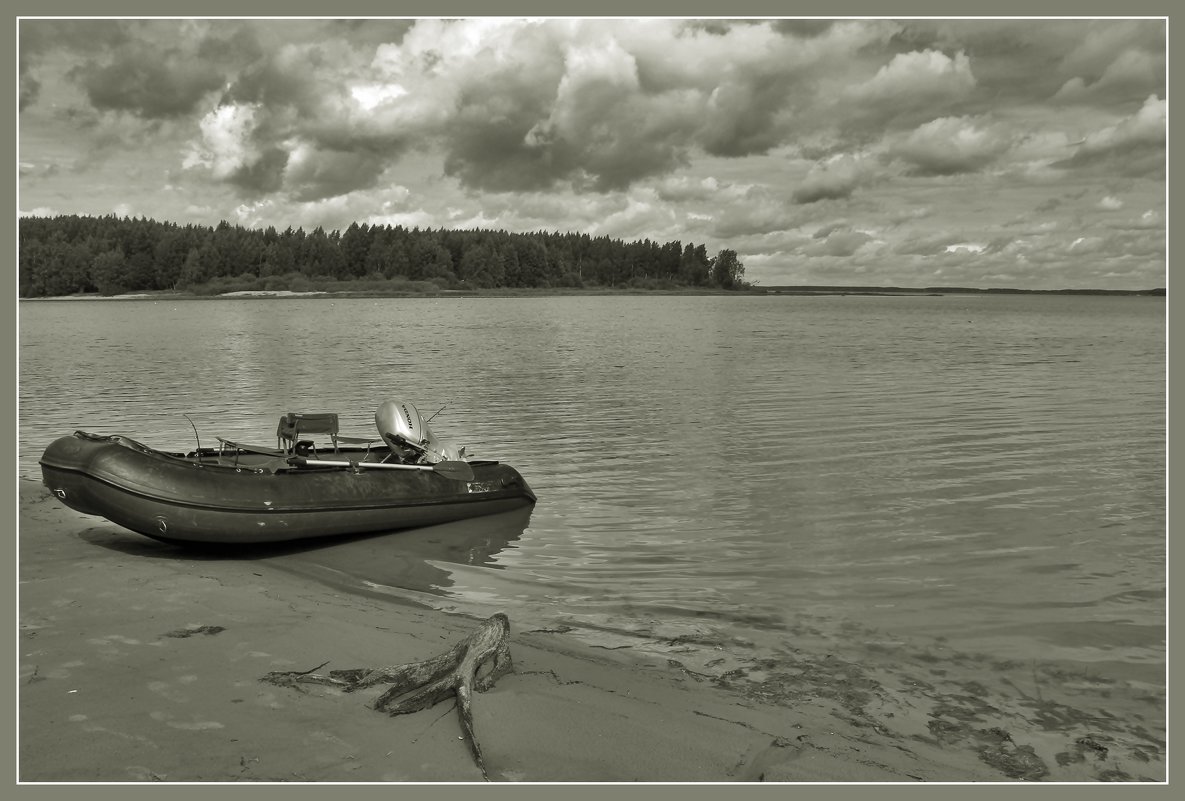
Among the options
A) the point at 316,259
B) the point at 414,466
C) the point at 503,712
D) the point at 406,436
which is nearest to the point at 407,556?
the point at 414,466

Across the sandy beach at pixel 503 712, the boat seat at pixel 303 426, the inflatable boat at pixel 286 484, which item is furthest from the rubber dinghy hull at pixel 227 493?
the sandy beach at pixel 503 712

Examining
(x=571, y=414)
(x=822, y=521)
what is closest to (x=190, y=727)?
(x=822, y=521)

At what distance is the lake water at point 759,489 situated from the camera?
727 centimetres

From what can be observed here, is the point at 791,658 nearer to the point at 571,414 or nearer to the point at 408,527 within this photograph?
the point at 408,527

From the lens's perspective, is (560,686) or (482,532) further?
(482,532)

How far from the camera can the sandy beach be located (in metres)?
4.25

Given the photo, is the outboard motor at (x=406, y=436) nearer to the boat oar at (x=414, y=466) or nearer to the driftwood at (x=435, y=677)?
the boat oar at (x=414, y=466)

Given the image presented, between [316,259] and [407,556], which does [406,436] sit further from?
[316,259]

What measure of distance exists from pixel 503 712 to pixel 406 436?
20.4ft

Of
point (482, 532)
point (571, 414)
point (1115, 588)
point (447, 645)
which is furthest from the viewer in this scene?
point (571, 414)

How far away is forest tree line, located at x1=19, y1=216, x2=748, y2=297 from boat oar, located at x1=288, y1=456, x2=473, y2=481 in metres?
101

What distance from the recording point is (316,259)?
13462cm

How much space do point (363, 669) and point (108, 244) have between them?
4895 inches

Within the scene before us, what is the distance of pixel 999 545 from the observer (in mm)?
9164
